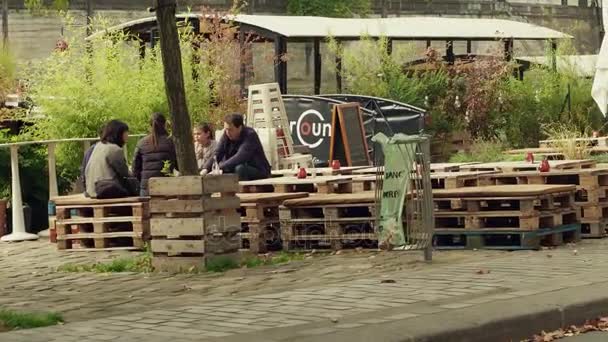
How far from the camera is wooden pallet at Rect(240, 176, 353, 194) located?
15.8 metres

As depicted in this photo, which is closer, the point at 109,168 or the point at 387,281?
the point at 387,281

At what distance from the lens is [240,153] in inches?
680

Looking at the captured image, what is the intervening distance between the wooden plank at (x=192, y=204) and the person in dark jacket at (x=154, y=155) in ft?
9.83

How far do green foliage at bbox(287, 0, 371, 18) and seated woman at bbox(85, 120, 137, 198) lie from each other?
106 ft

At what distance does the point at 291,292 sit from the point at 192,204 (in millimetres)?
2461

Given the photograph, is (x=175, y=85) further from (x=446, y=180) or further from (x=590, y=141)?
(x=590, y=141)

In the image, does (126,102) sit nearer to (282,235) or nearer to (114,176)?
(114,176)

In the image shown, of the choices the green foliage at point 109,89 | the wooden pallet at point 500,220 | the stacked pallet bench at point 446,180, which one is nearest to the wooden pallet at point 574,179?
the stacked pallet bench at point 446,180

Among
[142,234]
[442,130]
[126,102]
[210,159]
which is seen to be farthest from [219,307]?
[442,130]

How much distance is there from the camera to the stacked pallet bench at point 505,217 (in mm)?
14094

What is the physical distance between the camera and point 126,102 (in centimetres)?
2206

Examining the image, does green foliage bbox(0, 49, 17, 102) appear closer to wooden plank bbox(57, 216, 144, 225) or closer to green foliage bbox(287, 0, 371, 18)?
wooden plank bbox(57, 216, 144, 225)

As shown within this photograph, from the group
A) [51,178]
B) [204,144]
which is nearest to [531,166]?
[204,144]

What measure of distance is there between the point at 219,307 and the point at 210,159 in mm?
7859
